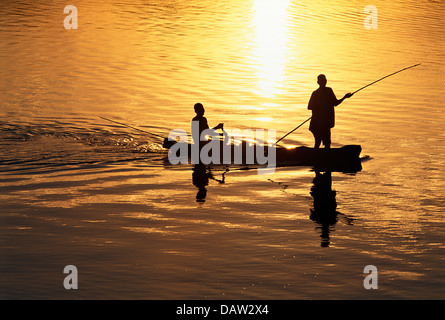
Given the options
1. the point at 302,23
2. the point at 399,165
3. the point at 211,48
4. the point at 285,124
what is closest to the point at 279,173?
the point at 399,165

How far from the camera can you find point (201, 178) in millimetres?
15977

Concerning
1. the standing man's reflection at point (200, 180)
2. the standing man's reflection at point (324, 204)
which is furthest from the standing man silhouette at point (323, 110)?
the standing man's reflection at point (200, 180)

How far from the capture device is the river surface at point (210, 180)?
1062 cm

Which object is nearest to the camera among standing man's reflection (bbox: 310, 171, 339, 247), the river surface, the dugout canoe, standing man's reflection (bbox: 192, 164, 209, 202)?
the river surface

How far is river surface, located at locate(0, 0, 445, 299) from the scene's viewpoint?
10.6m

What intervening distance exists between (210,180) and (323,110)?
9.88 ft

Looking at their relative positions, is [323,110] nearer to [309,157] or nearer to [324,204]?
[309,157]

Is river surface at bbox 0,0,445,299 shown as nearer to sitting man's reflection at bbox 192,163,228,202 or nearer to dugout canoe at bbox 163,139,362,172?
sitting man's reflection at bbox 192,163,228,202

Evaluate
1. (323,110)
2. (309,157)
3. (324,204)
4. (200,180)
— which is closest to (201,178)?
(200,180)

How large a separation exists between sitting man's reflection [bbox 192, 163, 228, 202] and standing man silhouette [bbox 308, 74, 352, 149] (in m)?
2.31

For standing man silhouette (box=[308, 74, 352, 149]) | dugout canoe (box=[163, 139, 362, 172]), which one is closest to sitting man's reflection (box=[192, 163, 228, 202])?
dugout canoe (box=[163, 139, 362, 172])

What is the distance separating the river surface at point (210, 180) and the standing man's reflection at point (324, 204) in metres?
0.06

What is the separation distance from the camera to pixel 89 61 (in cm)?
3148

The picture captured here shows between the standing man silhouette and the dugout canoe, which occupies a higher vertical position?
the standing man silhouette
